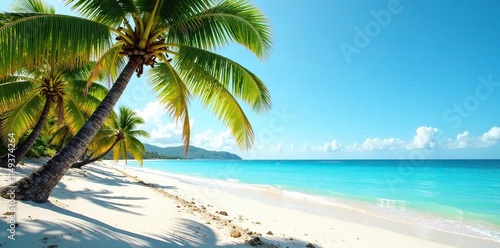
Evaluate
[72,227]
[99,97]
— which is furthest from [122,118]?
[72,227]

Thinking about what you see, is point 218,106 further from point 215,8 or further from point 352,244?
point 352,244

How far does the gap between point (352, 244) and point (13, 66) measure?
24.0 feet

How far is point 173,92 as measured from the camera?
23.5ft

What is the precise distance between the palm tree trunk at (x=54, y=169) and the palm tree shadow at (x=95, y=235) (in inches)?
9.3

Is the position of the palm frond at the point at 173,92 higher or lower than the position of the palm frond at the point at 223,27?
lower

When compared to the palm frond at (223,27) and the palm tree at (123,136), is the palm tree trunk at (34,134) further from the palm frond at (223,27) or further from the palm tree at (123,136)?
the palm tree at (123,136)

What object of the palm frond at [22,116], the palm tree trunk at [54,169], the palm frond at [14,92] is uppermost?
the palm frond at [14,92]

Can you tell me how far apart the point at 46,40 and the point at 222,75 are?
326 cm

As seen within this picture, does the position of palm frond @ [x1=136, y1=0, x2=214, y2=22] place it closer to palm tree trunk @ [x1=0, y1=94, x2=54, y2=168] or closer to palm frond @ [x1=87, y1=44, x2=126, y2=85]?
palm frond @ [x1=87, y1=44, x2=126, y2=85]

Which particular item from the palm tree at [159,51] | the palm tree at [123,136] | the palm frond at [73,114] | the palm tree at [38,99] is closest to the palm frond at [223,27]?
the palm tree at [159,51]

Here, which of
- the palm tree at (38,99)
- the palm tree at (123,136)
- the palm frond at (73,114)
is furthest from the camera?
the palm tree at (123,136)

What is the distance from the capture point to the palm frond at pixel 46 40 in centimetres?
394

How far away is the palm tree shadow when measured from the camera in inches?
128

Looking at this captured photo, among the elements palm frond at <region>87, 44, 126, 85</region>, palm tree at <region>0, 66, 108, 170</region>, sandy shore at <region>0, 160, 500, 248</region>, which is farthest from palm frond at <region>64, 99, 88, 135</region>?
sandy shore at <region>0, 160, 500, 248</region>
